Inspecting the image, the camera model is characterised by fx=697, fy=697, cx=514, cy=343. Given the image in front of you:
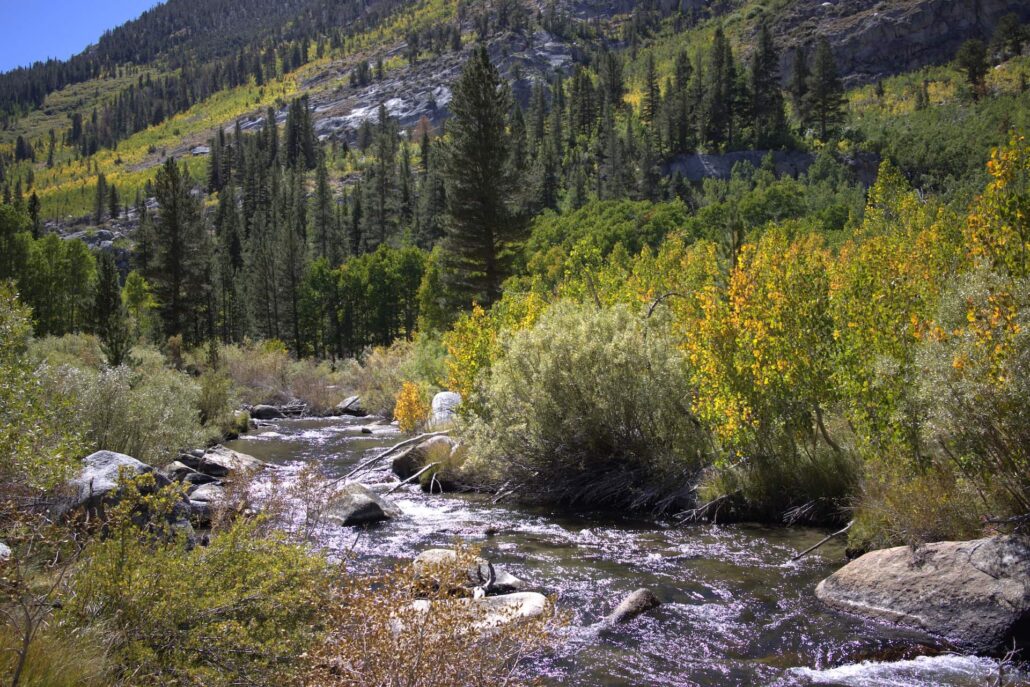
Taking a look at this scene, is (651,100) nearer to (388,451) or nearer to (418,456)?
(418,456)

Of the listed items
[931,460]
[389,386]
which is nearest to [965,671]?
[931,460]

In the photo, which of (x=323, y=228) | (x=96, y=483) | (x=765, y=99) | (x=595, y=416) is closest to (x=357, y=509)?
(x=595, y=416)

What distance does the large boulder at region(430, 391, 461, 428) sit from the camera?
23.2 meters

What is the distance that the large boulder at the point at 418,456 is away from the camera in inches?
761

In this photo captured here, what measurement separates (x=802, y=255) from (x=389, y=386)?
86.7 feet


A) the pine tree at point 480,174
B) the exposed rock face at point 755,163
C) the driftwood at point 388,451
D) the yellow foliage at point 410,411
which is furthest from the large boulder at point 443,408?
the exposed rock face at point 755,163

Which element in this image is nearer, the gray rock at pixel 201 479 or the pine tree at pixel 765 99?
the gray rock at pixel 201 479

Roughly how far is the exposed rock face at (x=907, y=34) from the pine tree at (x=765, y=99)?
33.2 meters

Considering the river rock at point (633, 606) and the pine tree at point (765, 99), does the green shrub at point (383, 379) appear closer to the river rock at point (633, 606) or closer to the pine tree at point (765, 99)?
the river rock at point (633, 606)

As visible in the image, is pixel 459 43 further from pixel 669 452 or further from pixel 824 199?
pixel 669 452

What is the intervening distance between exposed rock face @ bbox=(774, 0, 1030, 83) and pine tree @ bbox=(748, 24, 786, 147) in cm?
3323

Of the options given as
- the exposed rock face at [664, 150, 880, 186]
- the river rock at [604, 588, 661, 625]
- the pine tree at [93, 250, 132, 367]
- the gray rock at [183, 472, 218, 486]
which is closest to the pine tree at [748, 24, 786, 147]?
the exposed rock face at [664, 150, 880, 186]

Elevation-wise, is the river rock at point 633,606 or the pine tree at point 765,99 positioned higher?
the pine tree at point 765,99

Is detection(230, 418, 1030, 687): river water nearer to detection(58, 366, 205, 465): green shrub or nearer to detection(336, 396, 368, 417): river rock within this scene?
detection(58, 366, 205, 465): green shrub
